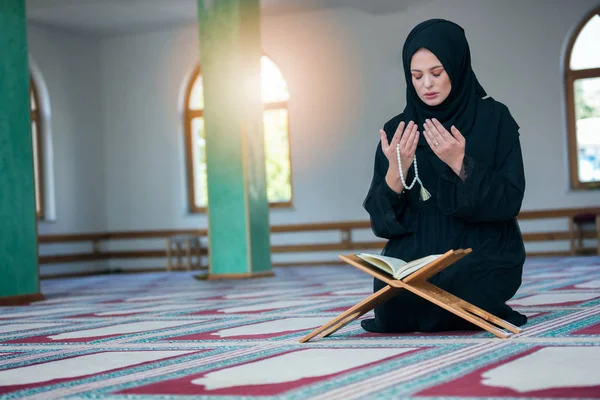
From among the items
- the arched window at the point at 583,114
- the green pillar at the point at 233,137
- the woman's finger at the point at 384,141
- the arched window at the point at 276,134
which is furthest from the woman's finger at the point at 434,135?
the arched window at the point at 276,134

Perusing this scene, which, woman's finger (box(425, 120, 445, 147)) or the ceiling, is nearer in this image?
woman's finger (box(425, 120, 445, 147))

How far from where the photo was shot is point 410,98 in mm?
3039

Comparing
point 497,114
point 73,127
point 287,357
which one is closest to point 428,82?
point 497,114

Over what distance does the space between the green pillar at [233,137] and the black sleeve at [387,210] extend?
530cm

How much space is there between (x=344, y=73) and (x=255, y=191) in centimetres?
304

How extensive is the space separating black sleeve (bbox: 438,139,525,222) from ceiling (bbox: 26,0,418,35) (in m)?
7.75

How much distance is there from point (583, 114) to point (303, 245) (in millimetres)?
3647

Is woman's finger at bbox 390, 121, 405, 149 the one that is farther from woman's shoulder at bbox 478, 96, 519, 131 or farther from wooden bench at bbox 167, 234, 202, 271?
wooden bench at bbox 167, 234, 202, 271

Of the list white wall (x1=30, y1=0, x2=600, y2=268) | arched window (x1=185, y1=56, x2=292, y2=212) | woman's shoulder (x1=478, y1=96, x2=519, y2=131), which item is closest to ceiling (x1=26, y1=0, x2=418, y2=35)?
white wall (x1=30, y1=0, x2=600, y2=268)

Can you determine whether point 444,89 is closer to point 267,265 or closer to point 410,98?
point 410,98

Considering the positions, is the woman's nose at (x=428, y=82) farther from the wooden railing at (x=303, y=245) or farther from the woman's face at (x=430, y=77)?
the wooden railing at (x=303, y=245)

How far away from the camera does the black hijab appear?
2.88 metres

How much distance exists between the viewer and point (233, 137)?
27.6 ft

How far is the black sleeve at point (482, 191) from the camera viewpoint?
280 centimetres
